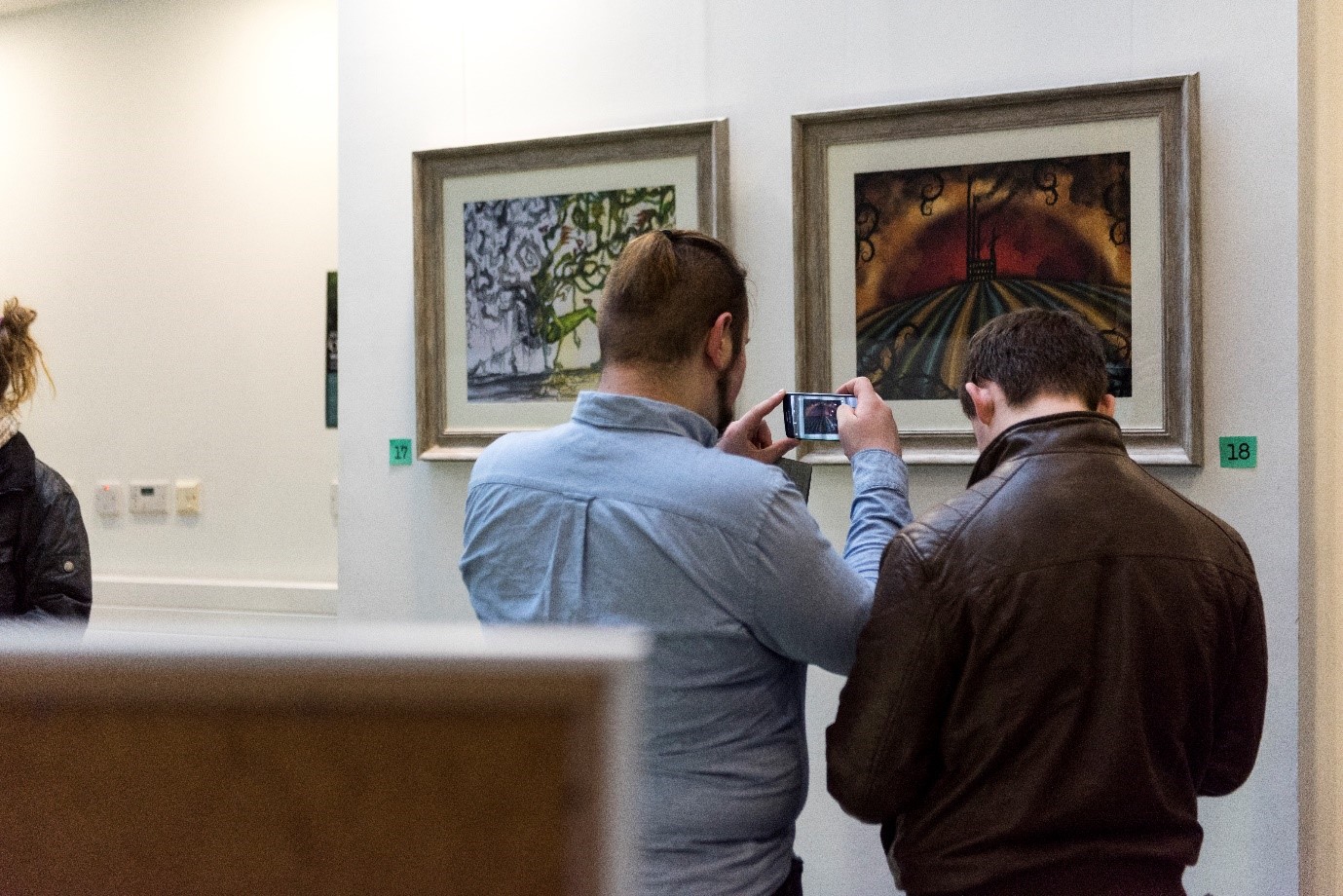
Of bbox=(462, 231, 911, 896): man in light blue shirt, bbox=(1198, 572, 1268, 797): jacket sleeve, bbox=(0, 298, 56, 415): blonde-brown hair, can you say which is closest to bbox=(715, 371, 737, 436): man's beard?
bbox=(462, 231, 911, 896): man in light blue shirt

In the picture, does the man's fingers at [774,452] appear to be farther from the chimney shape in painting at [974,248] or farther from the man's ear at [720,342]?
the chimney shape in painting at [974,248]

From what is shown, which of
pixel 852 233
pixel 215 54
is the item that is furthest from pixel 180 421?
pixel 852 233

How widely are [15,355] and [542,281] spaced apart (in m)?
1.16

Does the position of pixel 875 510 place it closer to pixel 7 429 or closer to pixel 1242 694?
pixel 1242 694

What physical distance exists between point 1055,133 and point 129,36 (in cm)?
357

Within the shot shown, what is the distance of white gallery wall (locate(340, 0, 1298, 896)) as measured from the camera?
2.27m

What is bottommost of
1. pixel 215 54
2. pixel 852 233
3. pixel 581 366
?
pixel 581 366

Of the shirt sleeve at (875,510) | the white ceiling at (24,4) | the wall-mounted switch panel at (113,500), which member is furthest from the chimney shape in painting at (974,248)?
the white ceiling at (24,4)

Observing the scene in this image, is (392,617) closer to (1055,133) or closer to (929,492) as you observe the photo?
(929,492)

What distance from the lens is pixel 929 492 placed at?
2502 millimetres

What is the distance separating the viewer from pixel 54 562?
226 cm

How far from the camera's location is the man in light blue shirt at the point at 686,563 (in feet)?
4.36

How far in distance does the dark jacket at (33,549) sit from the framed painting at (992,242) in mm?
1591

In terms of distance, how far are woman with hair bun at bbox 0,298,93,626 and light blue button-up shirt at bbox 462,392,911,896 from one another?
1.29 m
